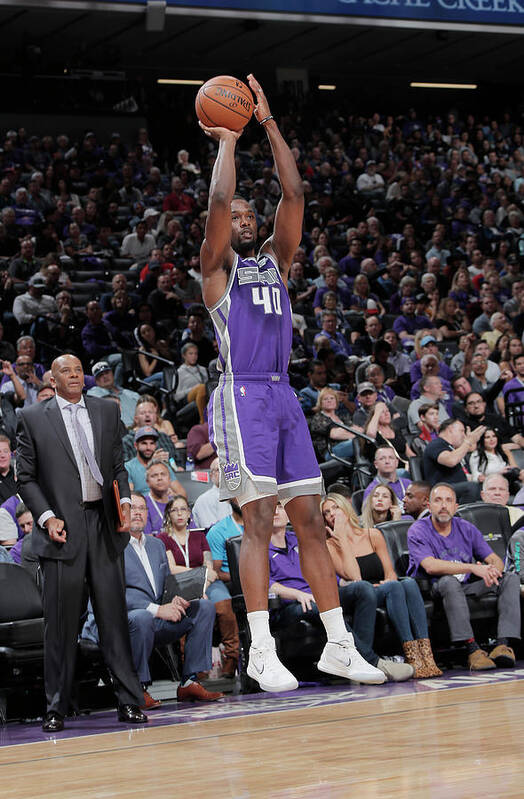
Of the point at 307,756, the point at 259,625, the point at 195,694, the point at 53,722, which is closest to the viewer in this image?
the point at 307,756

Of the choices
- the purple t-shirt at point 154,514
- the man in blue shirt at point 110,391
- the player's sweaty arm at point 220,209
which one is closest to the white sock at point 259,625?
the player's sweaty arm at point 220,209

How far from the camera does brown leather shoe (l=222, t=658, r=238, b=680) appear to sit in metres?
6.96

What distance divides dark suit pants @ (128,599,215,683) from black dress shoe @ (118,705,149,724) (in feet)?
2.28

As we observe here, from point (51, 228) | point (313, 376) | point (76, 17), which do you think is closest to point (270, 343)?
point (313, 376)

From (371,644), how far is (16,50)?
15.4 meters

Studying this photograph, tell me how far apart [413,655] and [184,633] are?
139cm

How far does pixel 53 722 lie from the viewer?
16.5 feet

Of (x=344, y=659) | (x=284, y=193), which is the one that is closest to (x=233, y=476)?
(x=344, y=659)

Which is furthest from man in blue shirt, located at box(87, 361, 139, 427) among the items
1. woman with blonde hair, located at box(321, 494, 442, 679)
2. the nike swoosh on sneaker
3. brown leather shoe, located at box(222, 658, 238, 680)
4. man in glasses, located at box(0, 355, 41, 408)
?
the nike swoosh on sneaker

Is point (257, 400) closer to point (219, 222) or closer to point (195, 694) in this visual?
point (219, 222)

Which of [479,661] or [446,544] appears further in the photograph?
[446,544]

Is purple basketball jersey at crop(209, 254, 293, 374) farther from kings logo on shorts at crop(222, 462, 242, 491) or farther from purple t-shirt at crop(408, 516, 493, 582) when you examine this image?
purple t-shirt at crop(408, 516, 493, 582)

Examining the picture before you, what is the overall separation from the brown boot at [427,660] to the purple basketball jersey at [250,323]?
9.03ft

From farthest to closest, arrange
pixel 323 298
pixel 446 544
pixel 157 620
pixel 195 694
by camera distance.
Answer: pixel 323 298 → pixel 446 544 → pixel 157 620 → pixel 195 694
